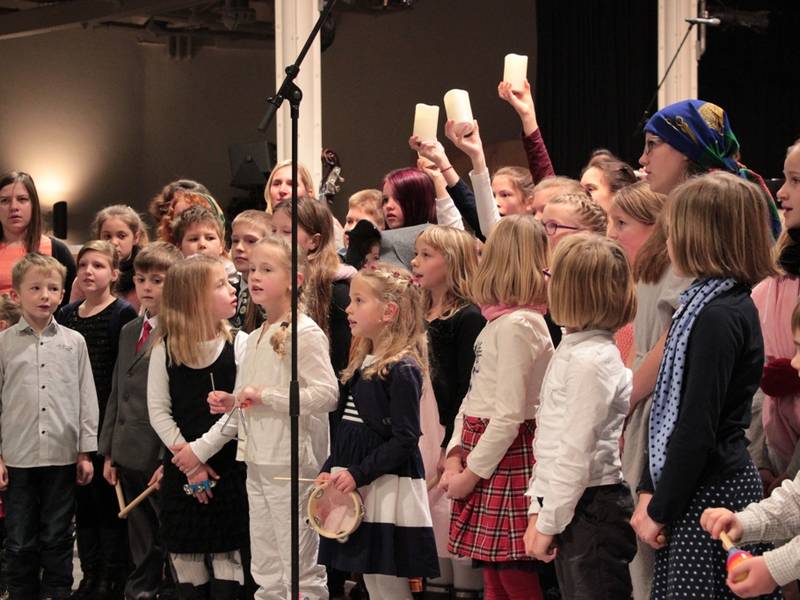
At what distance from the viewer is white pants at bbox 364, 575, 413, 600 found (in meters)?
3.21

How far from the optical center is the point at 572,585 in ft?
8.36

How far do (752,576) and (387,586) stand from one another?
1472 mm

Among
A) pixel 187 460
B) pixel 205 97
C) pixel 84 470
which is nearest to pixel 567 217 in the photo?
pixel 187 460

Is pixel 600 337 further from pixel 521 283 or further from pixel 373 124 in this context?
pixel 373 124

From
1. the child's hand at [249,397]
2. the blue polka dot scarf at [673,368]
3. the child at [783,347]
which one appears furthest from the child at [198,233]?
the blue polka dot scarf at [673,368]

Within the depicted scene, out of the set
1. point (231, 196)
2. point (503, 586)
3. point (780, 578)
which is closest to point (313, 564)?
point (503, 586)

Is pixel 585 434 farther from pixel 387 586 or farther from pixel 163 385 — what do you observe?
pixel 163 385

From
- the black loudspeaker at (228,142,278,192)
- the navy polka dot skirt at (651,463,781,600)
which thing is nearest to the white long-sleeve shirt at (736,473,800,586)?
the navy polka dot skirt at (651,463,781,600)

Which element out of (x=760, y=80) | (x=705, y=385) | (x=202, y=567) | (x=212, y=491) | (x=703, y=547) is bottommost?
(x=202, y=567)

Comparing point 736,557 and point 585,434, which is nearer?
point 736,557

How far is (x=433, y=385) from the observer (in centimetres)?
347

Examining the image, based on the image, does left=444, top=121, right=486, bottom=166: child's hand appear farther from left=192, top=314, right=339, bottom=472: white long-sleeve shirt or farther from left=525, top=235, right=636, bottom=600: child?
left=525, top=235, right=636, bottom=600: child

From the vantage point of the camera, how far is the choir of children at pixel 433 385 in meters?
2.29

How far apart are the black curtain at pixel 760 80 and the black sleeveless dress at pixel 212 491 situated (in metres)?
5.05
